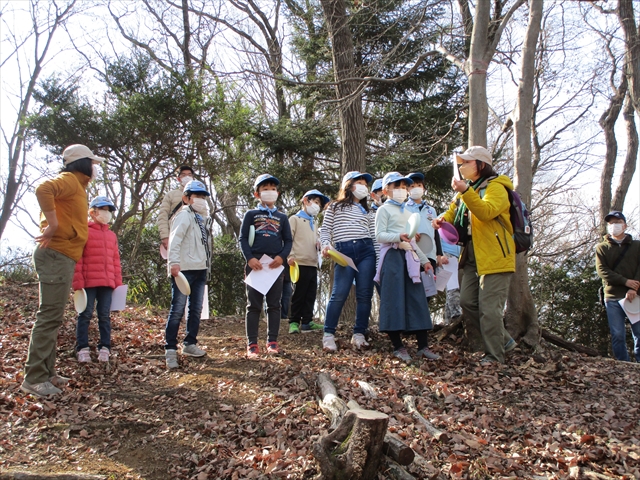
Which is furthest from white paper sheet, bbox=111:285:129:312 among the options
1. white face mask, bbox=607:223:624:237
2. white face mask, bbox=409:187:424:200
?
white face mask, bbox=607:223:624:237

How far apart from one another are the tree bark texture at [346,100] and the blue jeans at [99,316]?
194 inches

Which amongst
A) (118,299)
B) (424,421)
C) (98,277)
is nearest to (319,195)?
(118,299)

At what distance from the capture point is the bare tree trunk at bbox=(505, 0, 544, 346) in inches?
259

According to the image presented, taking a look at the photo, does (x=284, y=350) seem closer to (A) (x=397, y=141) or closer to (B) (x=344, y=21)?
(B) (x=344, y=21)

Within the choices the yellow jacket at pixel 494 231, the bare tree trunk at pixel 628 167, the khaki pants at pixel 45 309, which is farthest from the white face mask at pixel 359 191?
the bare tree trunk at pixel 628 167

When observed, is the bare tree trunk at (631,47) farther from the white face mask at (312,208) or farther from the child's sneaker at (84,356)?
the child's sneaker at (84,356)

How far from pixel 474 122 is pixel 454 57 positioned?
1.36 metres

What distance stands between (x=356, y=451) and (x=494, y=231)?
3197mm

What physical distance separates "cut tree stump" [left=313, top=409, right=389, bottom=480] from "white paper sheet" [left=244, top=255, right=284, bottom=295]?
2754mm

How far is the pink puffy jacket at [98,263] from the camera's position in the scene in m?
5.94

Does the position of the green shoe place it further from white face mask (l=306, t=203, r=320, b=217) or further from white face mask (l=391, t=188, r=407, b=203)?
white face mask (l=391, t=188, r=407, b=203)

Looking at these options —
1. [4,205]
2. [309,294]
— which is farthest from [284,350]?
[4,205]

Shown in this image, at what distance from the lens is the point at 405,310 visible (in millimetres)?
5945

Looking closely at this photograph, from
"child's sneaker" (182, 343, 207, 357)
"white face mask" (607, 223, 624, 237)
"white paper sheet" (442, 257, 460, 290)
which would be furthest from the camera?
"white face mask" (607, 223, 624, 237)
